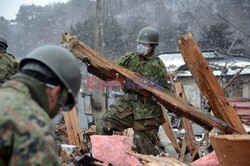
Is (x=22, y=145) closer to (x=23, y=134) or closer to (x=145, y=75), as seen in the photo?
(x=23, y=134)

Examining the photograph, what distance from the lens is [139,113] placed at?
582cm

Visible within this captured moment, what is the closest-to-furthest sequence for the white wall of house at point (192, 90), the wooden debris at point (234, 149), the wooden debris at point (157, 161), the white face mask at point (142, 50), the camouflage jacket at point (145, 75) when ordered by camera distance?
the wooden debris at point (234, 149), the wooden debris at point (157, 161), the camouflage jacket at point (145, 75), the white face mask at point (142, 50), the white wall of house at point (192, 90)

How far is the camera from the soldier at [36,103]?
1806 millimetres

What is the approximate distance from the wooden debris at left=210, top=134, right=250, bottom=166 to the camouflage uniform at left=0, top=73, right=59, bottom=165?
2.51 m

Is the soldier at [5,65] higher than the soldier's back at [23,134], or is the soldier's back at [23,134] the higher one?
the soldier at [5,65]

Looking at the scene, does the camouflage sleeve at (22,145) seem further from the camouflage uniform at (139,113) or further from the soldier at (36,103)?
the camouflage uniform at (139,113)

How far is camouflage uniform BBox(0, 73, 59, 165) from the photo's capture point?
1.80 meters

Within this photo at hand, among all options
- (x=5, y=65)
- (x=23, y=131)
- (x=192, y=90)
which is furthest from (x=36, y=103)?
(x=192, y=90)

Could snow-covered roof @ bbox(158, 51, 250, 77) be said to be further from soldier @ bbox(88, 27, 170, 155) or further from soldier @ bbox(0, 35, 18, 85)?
soldier @ bbox(0, 35, 18, 85)

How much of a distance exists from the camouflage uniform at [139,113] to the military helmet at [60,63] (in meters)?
3.51

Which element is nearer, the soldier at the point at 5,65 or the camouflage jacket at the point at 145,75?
the camouflage jacket at the point at 145,75

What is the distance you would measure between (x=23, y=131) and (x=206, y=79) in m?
3.13

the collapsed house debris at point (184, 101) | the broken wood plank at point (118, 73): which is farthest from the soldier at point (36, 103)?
the broken wood plank at point (118, 73)

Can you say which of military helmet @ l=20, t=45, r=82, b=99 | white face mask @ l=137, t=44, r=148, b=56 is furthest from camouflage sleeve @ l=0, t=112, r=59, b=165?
white face mask @ l=137, t=44, r=148, b=56
